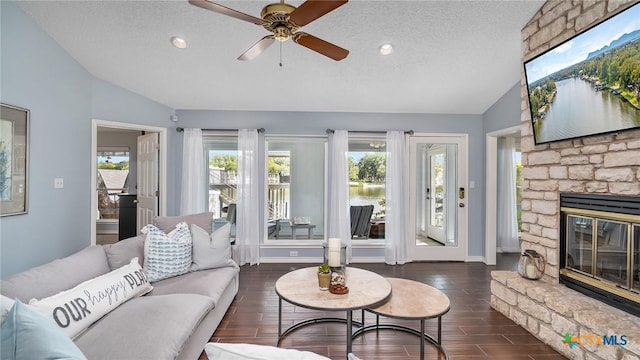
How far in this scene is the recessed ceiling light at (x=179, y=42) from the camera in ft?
9.59

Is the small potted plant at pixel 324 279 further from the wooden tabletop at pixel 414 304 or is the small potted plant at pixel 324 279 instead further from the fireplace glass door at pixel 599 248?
the fireplace glass door at pixel 599 248

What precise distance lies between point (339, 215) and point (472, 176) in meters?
2.19

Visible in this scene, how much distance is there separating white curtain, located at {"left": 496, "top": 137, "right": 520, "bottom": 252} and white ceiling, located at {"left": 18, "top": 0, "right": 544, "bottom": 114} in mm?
1210

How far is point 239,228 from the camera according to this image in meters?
4.35

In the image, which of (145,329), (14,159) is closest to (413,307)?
(145,329)

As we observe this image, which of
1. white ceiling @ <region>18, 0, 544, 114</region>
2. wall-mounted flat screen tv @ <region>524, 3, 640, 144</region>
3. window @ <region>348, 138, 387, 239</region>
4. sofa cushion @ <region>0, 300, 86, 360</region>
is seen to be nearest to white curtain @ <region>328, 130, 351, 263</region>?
window @ <region>348, 138, 387, 239</region>

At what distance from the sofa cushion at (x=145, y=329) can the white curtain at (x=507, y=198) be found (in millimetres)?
5120

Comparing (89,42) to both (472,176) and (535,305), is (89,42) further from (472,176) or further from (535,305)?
(472,176)

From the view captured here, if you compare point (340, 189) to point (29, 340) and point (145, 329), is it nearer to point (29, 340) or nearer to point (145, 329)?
point (145, 329)

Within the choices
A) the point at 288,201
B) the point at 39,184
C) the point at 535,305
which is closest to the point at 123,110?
the point at 39,184

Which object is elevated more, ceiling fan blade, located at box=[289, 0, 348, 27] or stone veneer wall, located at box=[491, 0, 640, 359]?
ceiling fan blade, located at box=[289, 0, 348, 27]

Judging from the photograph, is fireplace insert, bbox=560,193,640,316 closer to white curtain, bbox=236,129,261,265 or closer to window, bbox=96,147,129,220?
white curtain, bbox=236,129,261,265

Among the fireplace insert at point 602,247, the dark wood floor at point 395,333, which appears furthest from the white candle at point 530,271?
the dark wood floor at point 395,333

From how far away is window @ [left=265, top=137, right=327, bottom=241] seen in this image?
471 cm
